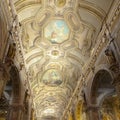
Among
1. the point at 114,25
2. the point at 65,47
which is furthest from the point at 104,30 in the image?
the point at 65,47

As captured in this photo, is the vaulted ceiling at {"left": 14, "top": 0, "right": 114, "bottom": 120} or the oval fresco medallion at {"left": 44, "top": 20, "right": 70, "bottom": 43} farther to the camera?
the oval fresco medallion at {"left": 44, "top": 20, "right": 70, "bottom": 43}

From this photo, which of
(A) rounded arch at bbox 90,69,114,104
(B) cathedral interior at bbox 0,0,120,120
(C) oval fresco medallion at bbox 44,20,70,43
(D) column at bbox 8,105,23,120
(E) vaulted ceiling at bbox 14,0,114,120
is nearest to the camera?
(B) cathedral interior at bbox 0,0,120,120

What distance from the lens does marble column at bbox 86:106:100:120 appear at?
39.5ft

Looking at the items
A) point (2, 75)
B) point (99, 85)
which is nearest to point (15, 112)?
point (2, 75)

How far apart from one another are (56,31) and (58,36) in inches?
21.2

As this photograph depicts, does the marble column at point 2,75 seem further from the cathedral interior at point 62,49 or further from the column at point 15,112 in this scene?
the column at point 15,112

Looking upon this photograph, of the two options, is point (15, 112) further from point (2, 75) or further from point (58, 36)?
point (58, 36)

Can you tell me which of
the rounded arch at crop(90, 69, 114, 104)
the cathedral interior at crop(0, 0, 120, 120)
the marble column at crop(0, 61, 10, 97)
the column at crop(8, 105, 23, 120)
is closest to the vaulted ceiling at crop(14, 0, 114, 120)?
the cathedral interior at crop(0, 0, 120, 120)

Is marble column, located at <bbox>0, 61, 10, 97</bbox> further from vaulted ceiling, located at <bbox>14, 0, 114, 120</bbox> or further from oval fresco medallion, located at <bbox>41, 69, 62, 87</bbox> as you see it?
oval fresco medallion, located at <bbox>41, 69, 62, 87</bbox>

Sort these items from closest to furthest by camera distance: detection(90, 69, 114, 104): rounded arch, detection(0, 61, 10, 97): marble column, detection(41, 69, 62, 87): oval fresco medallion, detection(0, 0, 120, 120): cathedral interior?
detection(0, 61, 10, 97): marble column < detection(0, 0, 120, 120): cathedral interior < detection(90, 69, 114, 104): rounded arch < detection(41, 69, 62, 87): oval fresco medallion

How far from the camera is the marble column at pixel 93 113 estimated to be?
1202 cm

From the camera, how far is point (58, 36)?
1392cm

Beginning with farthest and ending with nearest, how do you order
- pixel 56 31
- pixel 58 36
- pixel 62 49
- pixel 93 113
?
pixel 62 49 < pixel 58 36 < pixel 56 31 < pixel 93 113

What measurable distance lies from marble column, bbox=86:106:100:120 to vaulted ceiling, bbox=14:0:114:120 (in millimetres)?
3707
